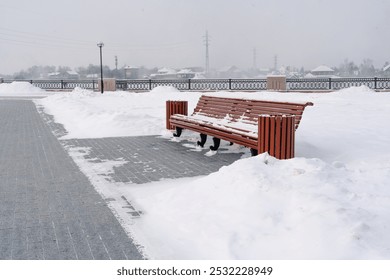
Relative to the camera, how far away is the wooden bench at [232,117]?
7.14 metres

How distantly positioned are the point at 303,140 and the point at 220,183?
397 cm

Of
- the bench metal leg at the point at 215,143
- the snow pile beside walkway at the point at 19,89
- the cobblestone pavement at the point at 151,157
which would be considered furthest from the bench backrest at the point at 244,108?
the snow pile beside walkway at the point at 19,89

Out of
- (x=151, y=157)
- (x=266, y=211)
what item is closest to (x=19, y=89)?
(x=151, y=157)

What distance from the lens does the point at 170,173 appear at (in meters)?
6.59

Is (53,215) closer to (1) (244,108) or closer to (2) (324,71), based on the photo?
(1) (244,108)

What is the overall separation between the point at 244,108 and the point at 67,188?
401 centimetres

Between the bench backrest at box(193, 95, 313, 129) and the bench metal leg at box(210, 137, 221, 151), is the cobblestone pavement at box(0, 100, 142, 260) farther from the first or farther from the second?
the bench backrest at box(193, 95, 313, 129)

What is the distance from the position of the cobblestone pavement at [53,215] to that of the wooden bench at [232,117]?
244cm

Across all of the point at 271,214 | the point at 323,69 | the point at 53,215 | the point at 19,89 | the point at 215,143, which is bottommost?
the point at 53,215

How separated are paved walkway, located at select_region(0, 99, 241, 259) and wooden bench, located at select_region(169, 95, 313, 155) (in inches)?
16.4

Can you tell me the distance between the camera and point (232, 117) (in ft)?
29.4

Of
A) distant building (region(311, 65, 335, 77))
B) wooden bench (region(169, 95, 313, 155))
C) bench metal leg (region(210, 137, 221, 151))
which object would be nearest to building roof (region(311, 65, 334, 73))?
distant building (region(311, 65, 335, 77))
